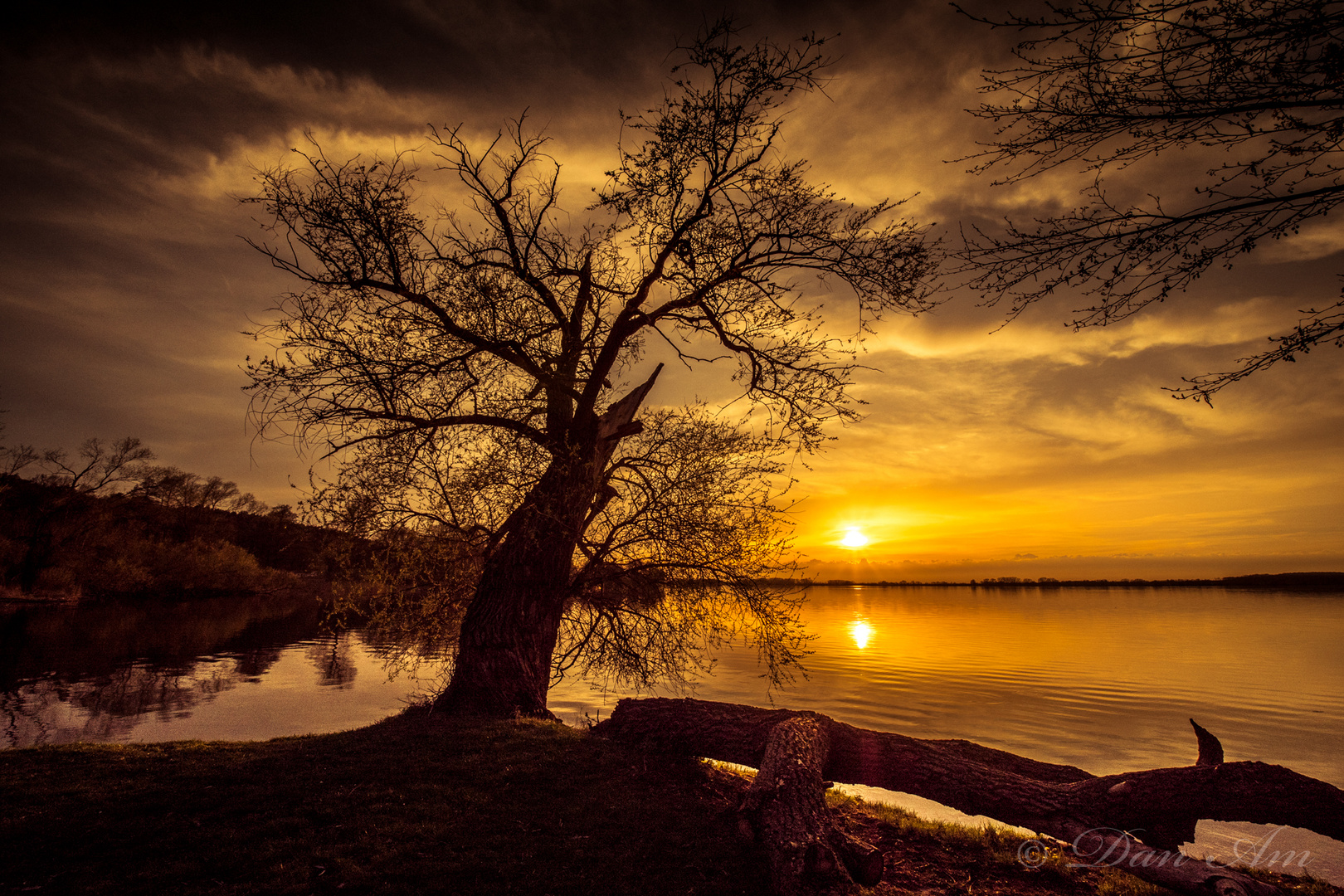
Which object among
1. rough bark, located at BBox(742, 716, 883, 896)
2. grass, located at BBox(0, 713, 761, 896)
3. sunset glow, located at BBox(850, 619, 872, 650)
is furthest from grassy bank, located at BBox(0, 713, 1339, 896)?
sunset glow, located at BBox(850, 619, 872, 650)

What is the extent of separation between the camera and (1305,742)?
19109 millimetres

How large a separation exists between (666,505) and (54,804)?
9098 mm

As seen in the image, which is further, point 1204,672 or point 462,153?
point 1204,672

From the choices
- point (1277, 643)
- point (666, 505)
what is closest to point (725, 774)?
point (666, 505)

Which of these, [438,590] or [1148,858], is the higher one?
[438,590]

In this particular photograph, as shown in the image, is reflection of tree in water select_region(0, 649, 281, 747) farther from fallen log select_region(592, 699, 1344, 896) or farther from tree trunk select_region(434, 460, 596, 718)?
fallen log select_region(592, 699, 1344, 896)

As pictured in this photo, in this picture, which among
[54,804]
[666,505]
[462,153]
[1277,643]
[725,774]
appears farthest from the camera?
[1277,643]

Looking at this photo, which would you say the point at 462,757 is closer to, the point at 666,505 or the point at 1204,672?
the point at 666,505

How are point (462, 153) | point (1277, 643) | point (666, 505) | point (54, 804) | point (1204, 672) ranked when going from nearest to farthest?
1. point (54, 804)
2. point (462, 153)
3. point (666, 505)
4. point (1204, 672)
5. point (1277, 643)

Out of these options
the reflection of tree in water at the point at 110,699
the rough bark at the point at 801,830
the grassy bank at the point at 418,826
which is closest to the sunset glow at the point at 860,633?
the reflection of tree in water at the point at 110,699

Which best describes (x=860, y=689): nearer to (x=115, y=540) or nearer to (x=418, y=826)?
(x=418, y=826)

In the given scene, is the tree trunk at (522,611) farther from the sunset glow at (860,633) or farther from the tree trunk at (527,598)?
the sunset glow at (860,633)

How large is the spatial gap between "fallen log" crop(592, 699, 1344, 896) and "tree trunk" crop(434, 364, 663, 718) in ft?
10.5

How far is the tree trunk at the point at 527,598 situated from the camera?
10.8 meters
